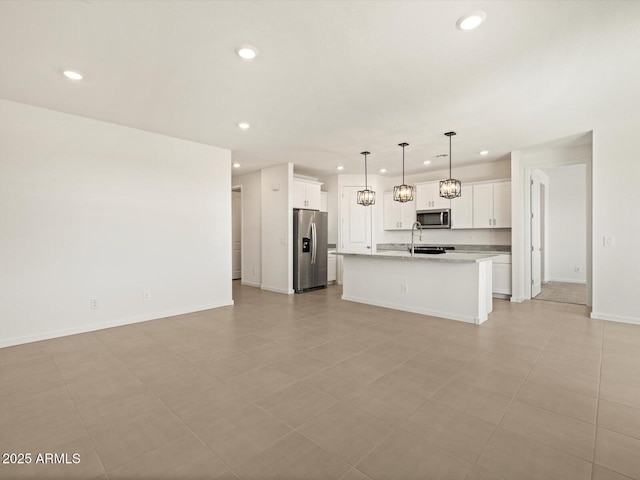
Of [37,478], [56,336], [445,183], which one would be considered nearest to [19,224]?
[56,336]

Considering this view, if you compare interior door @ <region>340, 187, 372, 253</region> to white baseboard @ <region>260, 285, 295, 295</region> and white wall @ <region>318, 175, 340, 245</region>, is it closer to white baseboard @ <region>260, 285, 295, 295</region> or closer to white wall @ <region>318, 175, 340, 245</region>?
white wall @ <region>318, 175, 340, 245</region>

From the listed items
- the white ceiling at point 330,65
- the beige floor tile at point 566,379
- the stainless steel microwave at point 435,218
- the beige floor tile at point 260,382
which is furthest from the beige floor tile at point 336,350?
the stainless steel microwave at point 435,218

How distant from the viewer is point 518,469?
63.7 inches

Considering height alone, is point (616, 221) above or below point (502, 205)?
below

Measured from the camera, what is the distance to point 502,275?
5957 millimetres

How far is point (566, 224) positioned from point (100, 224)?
9864 millimetres

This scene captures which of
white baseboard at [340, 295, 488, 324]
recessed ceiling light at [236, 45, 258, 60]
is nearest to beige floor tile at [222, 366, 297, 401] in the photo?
recessed ceiling light at [236, 45, 258, 60]

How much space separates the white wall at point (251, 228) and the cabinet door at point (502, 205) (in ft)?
16.2

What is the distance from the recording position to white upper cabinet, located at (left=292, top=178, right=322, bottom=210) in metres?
6.83

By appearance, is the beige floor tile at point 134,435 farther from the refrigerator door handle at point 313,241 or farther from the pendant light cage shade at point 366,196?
the refrigerator door handle at point 313,241

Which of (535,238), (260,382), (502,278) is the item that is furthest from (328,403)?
(535,238)

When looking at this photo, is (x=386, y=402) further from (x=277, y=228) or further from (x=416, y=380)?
(x=277, y=228)

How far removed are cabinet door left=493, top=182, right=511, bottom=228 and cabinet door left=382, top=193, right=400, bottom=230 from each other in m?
2.13

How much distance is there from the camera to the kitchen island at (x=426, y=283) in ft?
14.3
